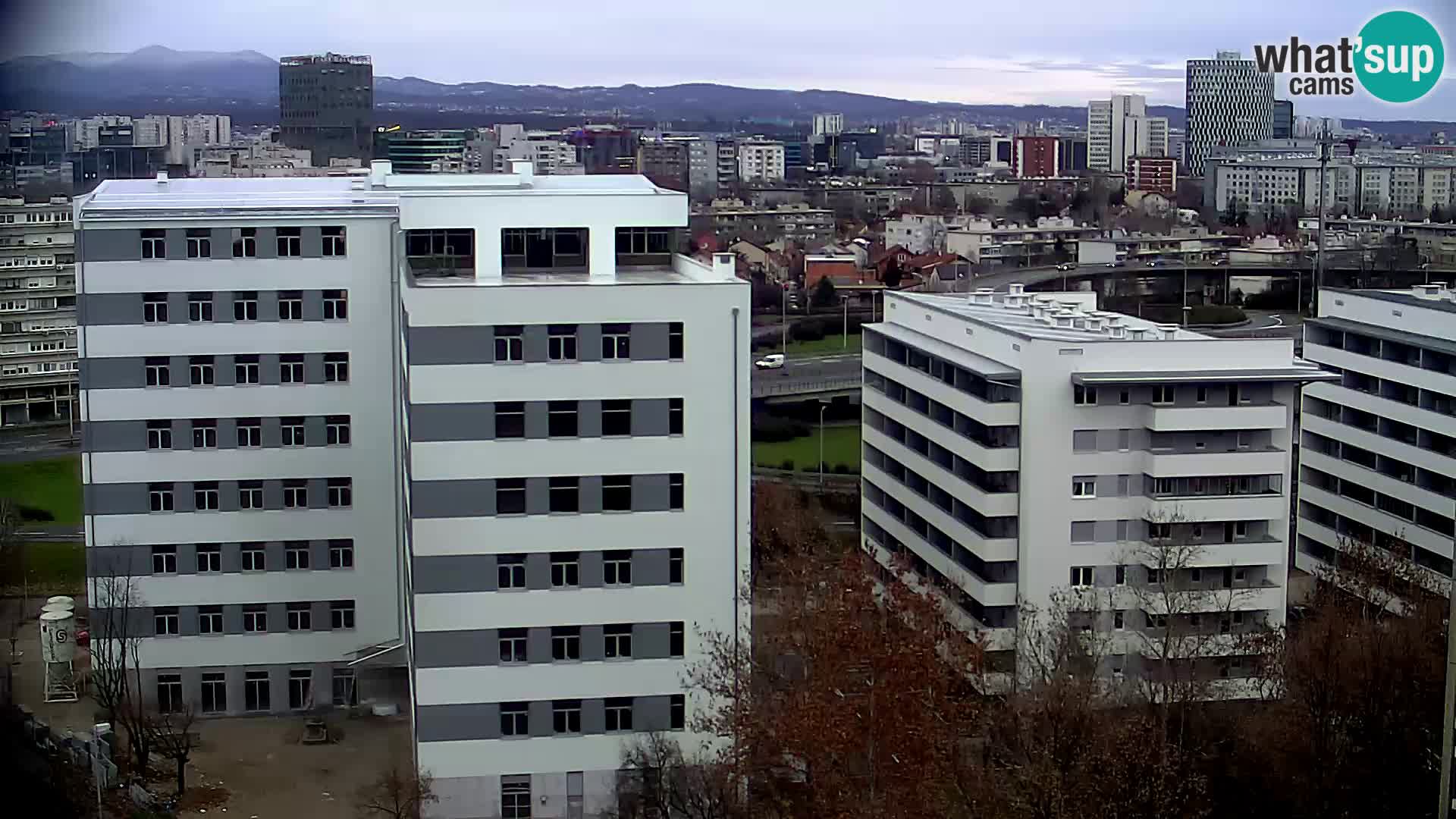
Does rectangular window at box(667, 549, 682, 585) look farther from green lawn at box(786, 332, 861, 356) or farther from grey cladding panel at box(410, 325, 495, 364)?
green lawn at box(786, 332, 861, 356)

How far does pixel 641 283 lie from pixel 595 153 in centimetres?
1658

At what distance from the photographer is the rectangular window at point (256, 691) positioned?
583 cm

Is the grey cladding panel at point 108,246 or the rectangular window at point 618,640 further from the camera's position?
the grey cladding panel at point 108,246

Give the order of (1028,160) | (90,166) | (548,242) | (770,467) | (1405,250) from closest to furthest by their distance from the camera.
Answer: (548,242) < (770,467) < (90,166) < (1405,250) < (1028,160)

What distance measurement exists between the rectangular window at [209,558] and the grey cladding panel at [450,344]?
1645 millimetres

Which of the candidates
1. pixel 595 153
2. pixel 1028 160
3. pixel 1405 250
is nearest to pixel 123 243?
pixel 1405 250

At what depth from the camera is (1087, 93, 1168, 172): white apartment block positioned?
28.1 m

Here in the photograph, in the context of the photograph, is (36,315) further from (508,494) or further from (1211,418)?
(1211,418)

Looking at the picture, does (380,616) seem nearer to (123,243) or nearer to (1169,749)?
(123,243)

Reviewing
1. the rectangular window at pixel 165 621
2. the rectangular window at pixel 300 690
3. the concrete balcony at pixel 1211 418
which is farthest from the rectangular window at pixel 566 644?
the concrete balcony at pixel 1211 418

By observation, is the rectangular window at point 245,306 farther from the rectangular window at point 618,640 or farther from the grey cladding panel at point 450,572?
the rectangular window at point 618,640

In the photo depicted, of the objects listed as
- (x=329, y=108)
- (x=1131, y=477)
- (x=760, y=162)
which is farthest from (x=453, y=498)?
(x=760, y=162)

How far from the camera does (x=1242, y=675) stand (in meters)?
5.72

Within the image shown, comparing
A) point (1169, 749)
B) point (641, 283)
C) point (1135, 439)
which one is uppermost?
point (641, 283)
